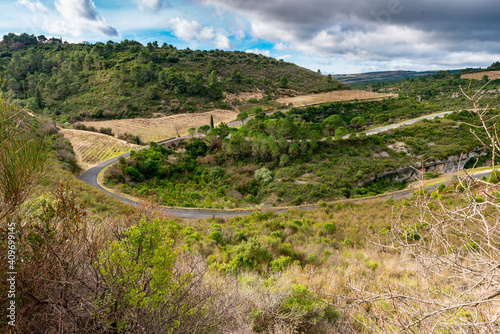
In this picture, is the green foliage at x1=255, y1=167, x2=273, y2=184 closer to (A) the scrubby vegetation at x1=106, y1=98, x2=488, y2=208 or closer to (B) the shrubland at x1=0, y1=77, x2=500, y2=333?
(A) the scrubby vegetation at x1=106, y1=98, x2=488, y2=208

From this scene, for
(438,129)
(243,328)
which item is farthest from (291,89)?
(243,328)

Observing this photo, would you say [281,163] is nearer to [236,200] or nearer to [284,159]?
[284,159]

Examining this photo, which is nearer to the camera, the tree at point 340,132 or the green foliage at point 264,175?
the green foliage at point 264,175

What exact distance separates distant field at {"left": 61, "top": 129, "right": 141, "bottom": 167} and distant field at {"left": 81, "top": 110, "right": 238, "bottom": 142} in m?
4.50

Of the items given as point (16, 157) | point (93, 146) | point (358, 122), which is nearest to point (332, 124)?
point (358, 122)

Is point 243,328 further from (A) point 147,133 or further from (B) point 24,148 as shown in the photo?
(A) point 147,133

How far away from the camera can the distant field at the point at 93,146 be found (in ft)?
94.2

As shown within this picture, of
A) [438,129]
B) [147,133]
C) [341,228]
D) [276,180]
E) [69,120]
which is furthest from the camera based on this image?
[69,120]

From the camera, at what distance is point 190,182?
26.7m

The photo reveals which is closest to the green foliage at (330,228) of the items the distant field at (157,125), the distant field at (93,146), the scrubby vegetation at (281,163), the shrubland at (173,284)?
the shrubland at (173,284)

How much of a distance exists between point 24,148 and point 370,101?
228 feet

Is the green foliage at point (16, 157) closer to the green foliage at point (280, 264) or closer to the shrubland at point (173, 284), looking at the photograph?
the shrubland at point (173, 284)

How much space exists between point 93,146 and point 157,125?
13.3 metres

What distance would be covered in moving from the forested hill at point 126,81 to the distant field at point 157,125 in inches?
135
